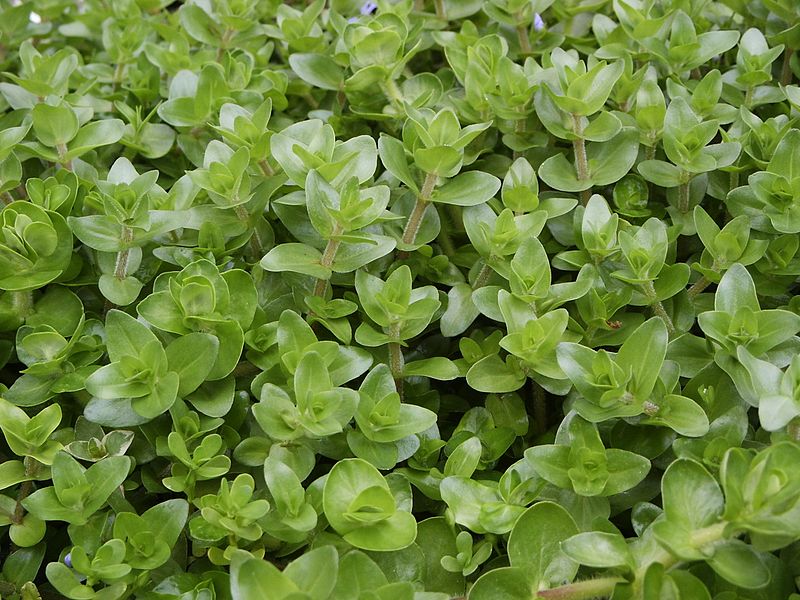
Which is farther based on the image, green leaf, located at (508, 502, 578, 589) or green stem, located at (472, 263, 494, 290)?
green stem, located at (472, 263, 494, 290)

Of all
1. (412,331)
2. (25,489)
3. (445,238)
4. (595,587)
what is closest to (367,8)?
(445,238)

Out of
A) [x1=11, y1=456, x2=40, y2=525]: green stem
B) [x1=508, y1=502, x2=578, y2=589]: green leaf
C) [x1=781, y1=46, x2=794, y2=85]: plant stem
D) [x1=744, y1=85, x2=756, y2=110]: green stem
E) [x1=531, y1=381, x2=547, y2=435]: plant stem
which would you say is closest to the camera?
[x1=508, y1=502, x2=578, y2=589]: green leaf

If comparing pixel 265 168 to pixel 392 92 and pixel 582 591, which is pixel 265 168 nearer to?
pixel 392 92

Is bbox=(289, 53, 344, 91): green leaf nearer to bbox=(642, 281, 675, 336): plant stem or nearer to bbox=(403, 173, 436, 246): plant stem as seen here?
bbox=(403, 173, 436, 246): plant stem

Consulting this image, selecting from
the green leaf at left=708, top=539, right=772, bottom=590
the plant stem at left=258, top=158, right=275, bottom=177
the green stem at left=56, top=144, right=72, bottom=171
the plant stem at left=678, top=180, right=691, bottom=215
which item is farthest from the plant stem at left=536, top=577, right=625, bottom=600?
the green stem at left=56, top=144, right=72, bottom=171

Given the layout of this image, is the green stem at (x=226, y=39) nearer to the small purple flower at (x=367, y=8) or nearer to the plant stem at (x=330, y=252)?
the small purple flower at (x=367, y=8)

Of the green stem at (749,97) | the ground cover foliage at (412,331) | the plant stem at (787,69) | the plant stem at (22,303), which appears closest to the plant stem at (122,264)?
the ground cover foliage at (412,331)

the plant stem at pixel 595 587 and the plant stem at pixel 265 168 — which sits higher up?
the plant stem at pixel 265 168
